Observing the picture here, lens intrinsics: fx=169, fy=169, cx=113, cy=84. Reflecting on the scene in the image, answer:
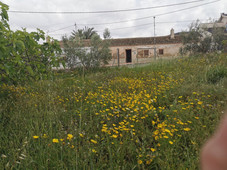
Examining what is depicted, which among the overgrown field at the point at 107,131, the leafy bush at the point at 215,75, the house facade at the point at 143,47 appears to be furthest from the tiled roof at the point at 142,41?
the overgrown field at the point at 107,131

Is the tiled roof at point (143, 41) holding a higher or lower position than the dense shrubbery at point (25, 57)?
higher

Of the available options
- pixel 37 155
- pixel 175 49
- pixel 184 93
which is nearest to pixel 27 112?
pixel 37 155

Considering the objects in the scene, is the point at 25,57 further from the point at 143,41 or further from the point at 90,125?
the point at 143,41

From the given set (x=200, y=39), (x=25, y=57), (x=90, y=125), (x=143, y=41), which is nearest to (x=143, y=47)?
(x=143, y=41)

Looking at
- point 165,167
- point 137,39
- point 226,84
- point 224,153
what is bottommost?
point 165,167

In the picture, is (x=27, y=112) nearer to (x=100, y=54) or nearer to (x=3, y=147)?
(x=3, y=147)

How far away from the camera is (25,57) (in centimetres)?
354

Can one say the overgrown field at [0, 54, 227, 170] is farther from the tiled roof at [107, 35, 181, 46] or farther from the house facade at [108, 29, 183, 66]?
the tiled roof at [107, 35, 181, 46]

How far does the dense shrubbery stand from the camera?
104 inches

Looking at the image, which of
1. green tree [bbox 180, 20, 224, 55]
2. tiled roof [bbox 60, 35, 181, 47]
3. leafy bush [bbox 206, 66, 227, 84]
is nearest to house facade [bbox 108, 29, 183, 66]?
tiled roof [bbox 60, 35, 181, 47]

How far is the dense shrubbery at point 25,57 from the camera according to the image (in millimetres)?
2652

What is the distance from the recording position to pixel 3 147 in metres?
2.01

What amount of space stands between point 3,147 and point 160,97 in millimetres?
3135

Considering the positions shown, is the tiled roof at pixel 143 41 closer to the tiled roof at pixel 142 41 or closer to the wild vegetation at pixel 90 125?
the tiled roof at pixel 142 41
